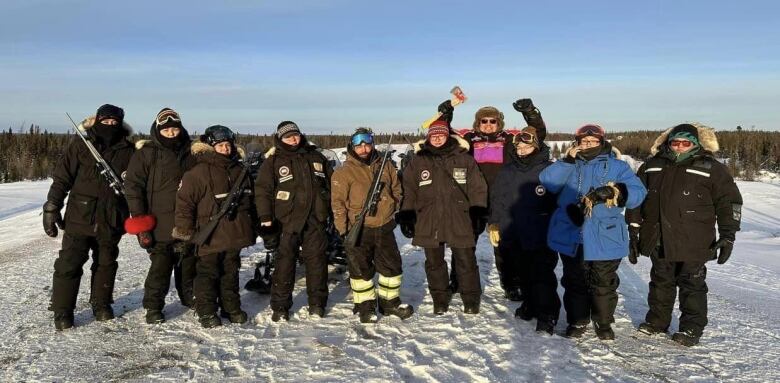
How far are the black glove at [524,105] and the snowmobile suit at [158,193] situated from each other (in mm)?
3707

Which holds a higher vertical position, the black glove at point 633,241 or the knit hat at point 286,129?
the knit hat at point 286,129

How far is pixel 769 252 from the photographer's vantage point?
29.3ft

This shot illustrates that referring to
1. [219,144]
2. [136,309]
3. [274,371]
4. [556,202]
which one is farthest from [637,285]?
[136,309]

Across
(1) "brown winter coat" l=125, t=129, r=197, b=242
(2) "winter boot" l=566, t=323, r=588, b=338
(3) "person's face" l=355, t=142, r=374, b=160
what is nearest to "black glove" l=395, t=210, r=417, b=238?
(3) "person's face" l=355, t=142, r=374, b=160

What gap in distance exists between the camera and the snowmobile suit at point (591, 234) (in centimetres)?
459

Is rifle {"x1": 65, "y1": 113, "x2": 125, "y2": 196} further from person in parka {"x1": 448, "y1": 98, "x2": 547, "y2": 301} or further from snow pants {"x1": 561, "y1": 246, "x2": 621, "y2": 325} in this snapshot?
snow pants {"x1": 561, "y1": 246, "x2": 621, "y2": 325}

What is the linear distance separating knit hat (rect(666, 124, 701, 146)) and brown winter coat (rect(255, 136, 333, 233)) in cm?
333

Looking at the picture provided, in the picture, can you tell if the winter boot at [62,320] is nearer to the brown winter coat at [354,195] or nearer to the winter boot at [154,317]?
the winter boot at [154,317]

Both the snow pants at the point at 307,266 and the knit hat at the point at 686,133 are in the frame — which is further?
the snow pants at the point at 307,266

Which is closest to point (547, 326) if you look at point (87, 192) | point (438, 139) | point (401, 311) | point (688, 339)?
point (688, 339)

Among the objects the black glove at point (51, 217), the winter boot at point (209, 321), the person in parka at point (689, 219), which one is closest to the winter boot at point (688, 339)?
the person in parka at point (689, 219)

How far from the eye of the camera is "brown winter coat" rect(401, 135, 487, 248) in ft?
17.7

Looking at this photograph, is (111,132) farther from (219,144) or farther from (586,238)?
(586,238)

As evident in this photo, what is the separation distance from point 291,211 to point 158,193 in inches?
50.7
